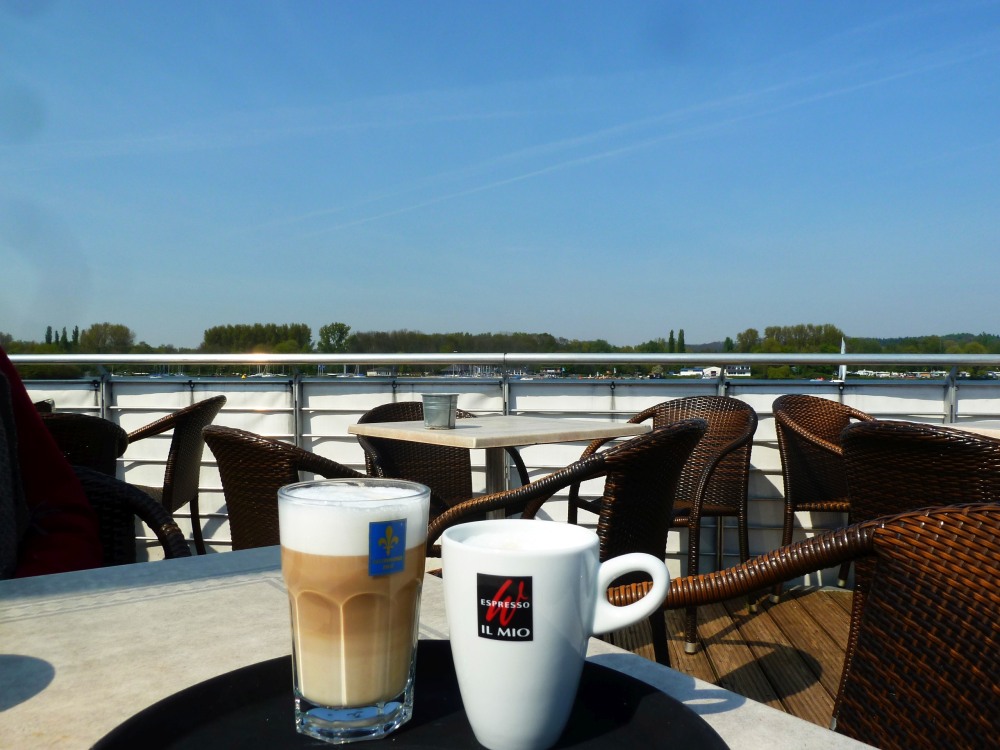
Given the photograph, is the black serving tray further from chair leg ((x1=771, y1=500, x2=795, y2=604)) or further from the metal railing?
chair leg ((x1=771, y1=500, x2=795, y2=604))

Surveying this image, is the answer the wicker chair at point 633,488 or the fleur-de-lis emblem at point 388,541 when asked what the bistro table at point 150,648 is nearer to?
the fleur-de-lis emblem at point 388,541

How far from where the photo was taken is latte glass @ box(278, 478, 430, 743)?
1.43 ft

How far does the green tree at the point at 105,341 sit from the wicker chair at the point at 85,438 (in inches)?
67.3

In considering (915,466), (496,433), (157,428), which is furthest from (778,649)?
(157,428)

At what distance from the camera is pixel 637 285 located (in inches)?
1204

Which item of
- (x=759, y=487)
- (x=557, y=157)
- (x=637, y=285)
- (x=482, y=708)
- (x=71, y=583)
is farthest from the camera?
(x=557, y=157)

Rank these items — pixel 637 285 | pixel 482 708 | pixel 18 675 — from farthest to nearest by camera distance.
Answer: pixel 637 285, pixel 18 675, pixel 482 708

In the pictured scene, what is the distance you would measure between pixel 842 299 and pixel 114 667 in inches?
1106

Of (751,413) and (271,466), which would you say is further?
(751,413)

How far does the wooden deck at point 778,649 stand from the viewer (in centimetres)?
245

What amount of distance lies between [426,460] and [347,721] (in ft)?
9.82

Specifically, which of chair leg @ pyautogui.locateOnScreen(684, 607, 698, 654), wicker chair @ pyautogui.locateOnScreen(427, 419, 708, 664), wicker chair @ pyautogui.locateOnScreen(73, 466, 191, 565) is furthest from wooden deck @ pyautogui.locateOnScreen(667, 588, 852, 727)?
wicker chair @ pyautogui.locateOnScreen(73, 466, 191, 565)

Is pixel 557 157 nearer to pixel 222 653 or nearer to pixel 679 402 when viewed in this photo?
pixel 679 402

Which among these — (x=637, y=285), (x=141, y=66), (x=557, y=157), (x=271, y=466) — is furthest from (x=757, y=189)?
(x=271, y=466)
